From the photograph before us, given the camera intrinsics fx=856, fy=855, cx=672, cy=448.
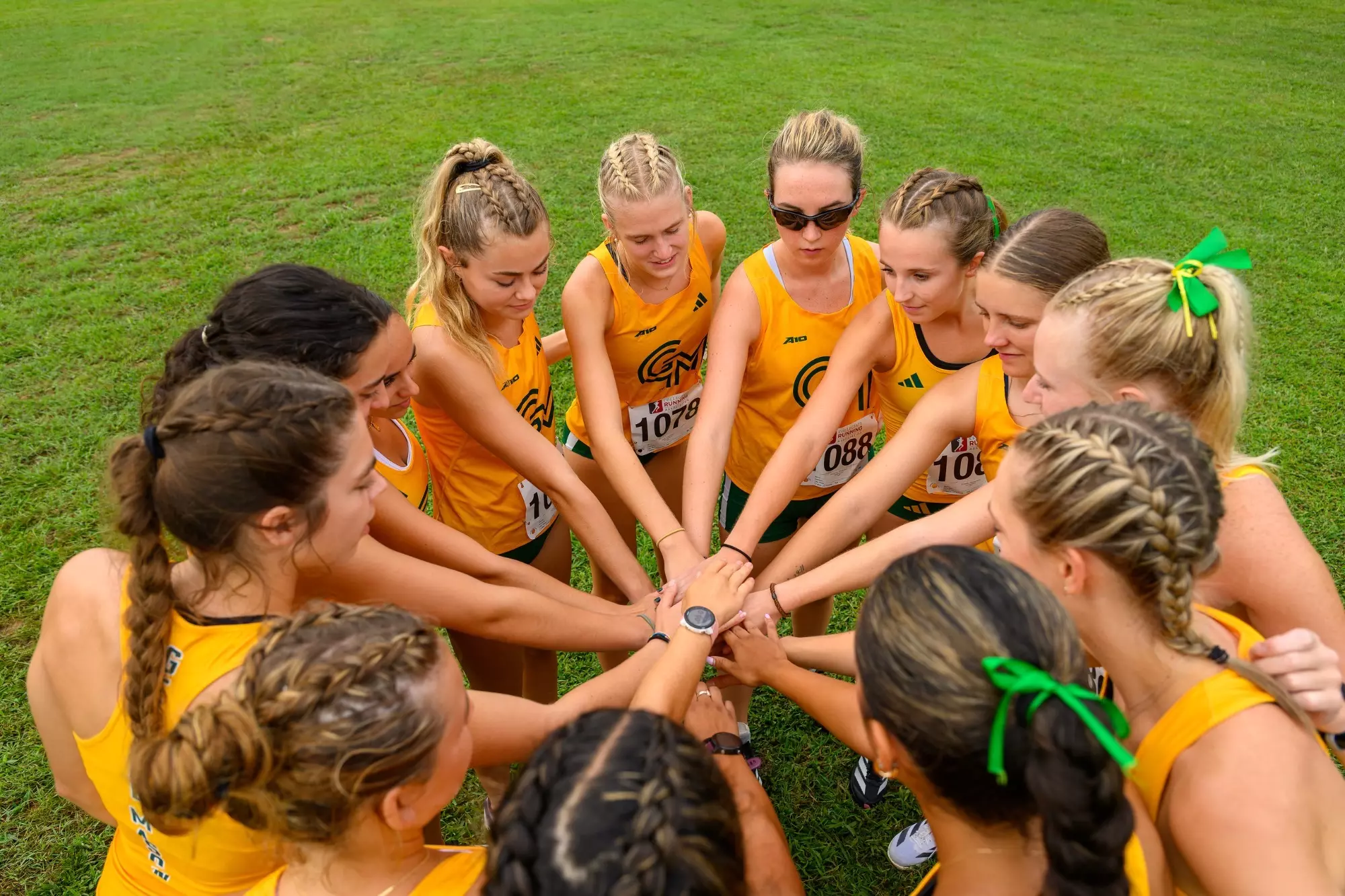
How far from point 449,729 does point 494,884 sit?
0.43 meters

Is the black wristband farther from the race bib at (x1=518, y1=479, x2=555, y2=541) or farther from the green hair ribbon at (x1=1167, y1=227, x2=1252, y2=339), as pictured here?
the green hair ribbon at (x1=1167, y1=227, x2=1252, y2=339)

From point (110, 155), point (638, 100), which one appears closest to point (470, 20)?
point (638, 100)

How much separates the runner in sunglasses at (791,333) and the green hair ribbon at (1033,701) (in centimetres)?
167

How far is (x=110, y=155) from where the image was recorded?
36.0ft

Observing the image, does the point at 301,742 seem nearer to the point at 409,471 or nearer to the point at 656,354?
the point at 409,471

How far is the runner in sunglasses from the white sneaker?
79 cm

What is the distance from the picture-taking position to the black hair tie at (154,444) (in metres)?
1.81

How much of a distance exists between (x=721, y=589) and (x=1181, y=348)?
1.51 metres

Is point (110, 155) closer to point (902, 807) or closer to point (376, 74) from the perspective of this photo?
point (376, 74)

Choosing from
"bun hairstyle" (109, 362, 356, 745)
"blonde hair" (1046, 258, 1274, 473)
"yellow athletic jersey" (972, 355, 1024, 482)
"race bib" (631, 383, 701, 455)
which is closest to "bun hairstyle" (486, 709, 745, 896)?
"bun hairstyle" (109, 362, 356, 745)

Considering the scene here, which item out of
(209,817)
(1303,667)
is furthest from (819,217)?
(209,817)

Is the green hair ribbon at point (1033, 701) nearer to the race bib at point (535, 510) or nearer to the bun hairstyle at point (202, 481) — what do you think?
the bun hairstyle at point (202, 481)

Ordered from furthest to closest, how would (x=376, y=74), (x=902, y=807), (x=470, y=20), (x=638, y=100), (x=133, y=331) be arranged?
(x=470, y=20)
(x=376, y=74)
(x=638, y=100)
(x=133, y=331)
(x=902, y=807)

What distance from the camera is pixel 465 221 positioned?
2.97 m
